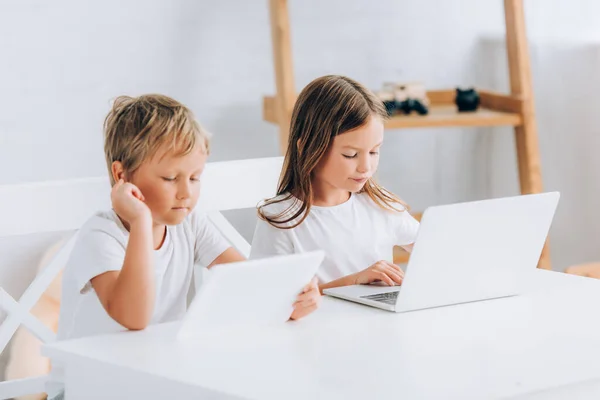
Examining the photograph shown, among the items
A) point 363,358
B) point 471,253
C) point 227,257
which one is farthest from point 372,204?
point 363,358

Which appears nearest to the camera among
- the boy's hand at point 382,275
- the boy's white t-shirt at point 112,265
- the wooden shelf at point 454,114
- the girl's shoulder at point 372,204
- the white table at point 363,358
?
the white table at point 363,358

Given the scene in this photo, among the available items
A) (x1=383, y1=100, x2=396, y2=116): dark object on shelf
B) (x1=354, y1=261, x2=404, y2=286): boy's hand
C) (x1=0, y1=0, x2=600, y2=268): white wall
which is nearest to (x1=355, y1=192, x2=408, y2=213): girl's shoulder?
(x1=354, y1=261, x2=404, y2=286): boy's hand

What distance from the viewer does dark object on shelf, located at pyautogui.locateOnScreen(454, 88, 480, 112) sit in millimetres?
2803

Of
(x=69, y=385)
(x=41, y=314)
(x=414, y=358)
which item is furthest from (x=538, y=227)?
(x=41, y=314)

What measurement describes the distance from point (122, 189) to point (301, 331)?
0.32 m

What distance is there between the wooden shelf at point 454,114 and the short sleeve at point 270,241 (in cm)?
93

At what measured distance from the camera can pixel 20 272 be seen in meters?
2.45

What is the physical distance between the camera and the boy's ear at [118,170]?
144cm

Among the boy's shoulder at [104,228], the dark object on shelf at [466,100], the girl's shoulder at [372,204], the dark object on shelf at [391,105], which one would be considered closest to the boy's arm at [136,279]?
the boy's shoulder at [104,228]

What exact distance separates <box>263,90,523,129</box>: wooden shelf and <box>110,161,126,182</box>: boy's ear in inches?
48.1

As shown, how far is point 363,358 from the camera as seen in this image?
43.4 inches

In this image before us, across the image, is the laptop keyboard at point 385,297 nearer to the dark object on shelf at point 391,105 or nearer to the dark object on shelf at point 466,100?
the dark object on shelf at point 391,105

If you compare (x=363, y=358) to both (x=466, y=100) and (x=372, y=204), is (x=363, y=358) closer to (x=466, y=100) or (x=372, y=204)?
(x=372, y=204)

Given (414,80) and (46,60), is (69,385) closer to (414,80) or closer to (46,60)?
(46,60)
